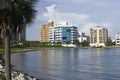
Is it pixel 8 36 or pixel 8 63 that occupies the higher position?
pixel 8 36

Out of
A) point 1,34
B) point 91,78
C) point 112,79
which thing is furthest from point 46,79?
point 1,34

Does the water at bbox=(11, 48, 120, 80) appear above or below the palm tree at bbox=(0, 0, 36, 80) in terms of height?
below

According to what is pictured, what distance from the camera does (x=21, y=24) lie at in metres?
17.6

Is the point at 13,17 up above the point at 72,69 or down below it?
above

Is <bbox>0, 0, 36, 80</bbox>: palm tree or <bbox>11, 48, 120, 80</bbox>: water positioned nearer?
<bbox>0, 0, 36, 80</bbox>: palm tree

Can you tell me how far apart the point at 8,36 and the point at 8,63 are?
1.44 meters

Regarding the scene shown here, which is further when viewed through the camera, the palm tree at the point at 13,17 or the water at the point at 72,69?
the water at the point at 72,69

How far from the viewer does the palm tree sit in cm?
1700

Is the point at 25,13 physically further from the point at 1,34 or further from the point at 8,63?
the point at 8,63

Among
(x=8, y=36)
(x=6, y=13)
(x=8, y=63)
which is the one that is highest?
(x=6, y=13)

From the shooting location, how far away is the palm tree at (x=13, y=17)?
17.0m

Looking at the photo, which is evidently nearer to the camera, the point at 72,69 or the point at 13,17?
the point at 13,17

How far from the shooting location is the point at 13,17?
1725 cm

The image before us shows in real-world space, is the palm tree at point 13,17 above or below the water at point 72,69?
above
